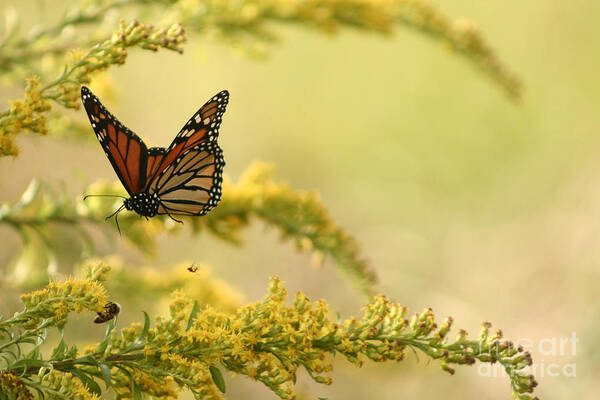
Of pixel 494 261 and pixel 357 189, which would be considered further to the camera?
pixel 357 189

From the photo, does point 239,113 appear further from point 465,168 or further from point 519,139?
point 519,139

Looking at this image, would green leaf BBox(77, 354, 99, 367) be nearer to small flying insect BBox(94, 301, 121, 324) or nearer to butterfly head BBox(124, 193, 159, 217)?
small flying insect BBox(94, 301, 121, 324)

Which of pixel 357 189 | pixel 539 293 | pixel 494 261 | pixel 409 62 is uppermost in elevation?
pixel 409 62

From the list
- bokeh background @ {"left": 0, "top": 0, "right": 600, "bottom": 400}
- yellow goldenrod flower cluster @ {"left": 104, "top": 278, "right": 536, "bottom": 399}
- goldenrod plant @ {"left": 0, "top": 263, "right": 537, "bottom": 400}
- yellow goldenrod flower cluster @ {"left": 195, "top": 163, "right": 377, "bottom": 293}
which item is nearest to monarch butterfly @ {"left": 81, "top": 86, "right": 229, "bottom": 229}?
yellow goldenrod flower cluster @ {"left": 195, "top": 163, "right": 377, "bottom": 293}

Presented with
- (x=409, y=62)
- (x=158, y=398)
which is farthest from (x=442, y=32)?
(x=409, y=62)

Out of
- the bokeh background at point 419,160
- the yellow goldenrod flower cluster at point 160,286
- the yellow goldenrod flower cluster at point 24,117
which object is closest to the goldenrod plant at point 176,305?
the yellow goldenrod flower cluster at point 24,117

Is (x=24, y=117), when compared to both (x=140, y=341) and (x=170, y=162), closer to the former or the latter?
(x=170, y=162)

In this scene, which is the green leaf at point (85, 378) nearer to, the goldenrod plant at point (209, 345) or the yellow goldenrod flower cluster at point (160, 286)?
the goldenrod plant at point (209, 345)
